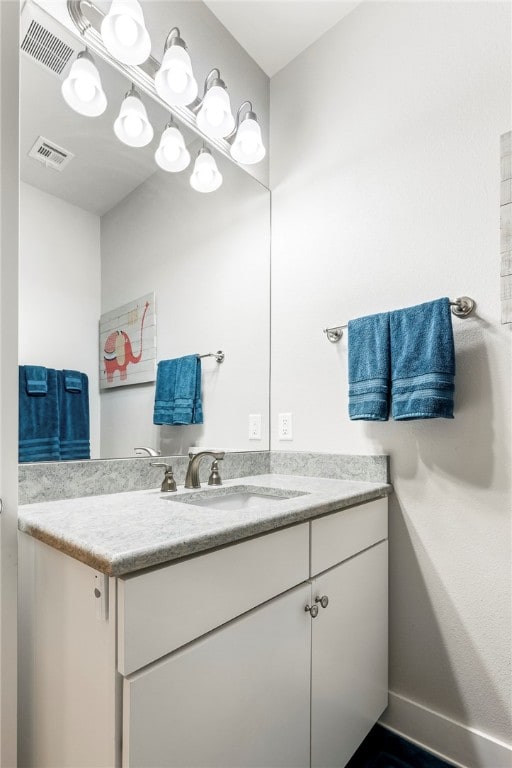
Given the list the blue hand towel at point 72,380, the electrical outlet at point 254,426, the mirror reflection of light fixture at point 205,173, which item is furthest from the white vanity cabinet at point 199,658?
the mirror reflection of light fixture at point 205,173

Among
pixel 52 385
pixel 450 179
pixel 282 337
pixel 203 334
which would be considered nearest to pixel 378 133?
pixel 450 179

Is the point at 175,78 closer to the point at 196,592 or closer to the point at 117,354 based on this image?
the point at 117,354

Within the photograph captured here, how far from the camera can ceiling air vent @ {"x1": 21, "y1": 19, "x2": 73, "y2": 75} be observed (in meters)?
1.11

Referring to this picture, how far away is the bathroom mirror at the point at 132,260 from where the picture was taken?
1128 millimetres

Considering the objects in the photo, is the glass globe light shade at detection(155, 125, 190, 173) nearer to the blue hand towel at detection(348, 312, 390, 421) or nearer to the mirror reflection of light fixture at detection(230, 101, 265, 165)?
the mirror reflection of light fixture at detection(230, 101, 265, 165)

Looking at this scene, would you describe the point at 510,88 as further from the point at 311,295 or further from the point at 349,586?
the point at 349,586

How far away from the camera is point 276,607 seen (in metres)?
0.92

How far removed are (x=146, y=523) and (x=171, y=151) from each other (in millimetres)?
1291

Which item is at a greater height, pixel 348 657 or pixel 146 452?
pixel 146 452

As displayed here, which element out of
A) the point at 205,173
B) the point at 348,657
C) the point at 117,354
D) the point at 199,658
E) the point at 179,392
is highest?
the point at 205,173

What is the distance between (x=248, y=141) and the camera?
1.65 meters

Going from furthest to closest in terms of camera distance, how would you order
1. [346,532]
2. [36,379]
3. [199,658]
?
[346,532] → [36,379] → [199,658]

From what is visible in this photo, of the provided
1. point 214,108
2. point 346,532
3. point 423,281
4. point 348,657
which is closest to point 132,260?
point 214,108

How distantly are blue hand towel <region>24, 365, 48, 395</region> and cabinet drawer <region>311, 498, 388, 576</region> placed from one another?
2.61 feet
